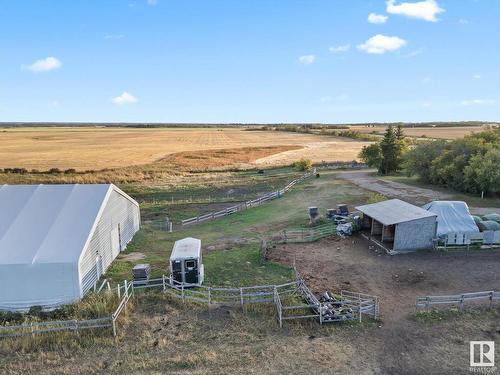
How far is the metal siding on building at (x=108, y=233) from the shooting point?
1772 centimetres

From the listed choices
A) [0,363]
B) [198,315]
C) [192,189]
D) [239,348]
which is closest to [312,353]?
[239,348]

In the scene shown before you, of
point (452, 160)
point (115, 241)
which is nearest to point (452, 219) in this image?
point (115, 241)

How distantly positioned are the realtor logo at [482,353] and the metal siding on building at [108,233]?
14446mm

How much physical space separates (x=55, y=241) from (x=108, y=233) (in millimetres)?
4047

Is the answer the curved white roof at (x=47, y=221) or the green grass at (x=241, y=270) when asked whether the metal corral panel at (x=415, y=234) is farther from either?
the curved white roof at (x=47, y=221)

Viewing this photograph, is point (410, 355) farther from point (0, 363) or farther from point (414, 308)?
point (0, 363)

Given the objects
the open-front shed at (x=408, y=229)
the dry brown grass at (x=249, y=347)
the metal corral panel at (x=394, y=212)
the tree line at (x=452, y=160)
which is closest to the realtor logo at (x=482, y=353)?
the dry brown grass at (x=249, y=347)

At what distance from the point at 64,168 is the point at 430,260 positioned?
54.4m

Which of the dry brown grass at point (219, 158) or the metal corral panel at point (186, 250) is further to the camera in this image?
the dry brown grass at point (219, 158)

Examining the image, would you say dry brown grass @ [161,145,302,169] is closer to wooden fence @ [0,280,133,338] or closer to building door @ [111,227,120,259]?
building door @ [111,227,120,259]

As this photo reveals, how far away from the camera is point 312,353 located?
12906mm

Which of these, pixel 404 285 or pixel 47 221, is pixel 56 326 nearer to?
pixel 47 221

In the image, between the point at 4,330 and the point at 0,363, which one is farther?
the point at 4,330

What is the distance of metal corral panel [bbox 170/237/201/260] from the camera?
709 inches
